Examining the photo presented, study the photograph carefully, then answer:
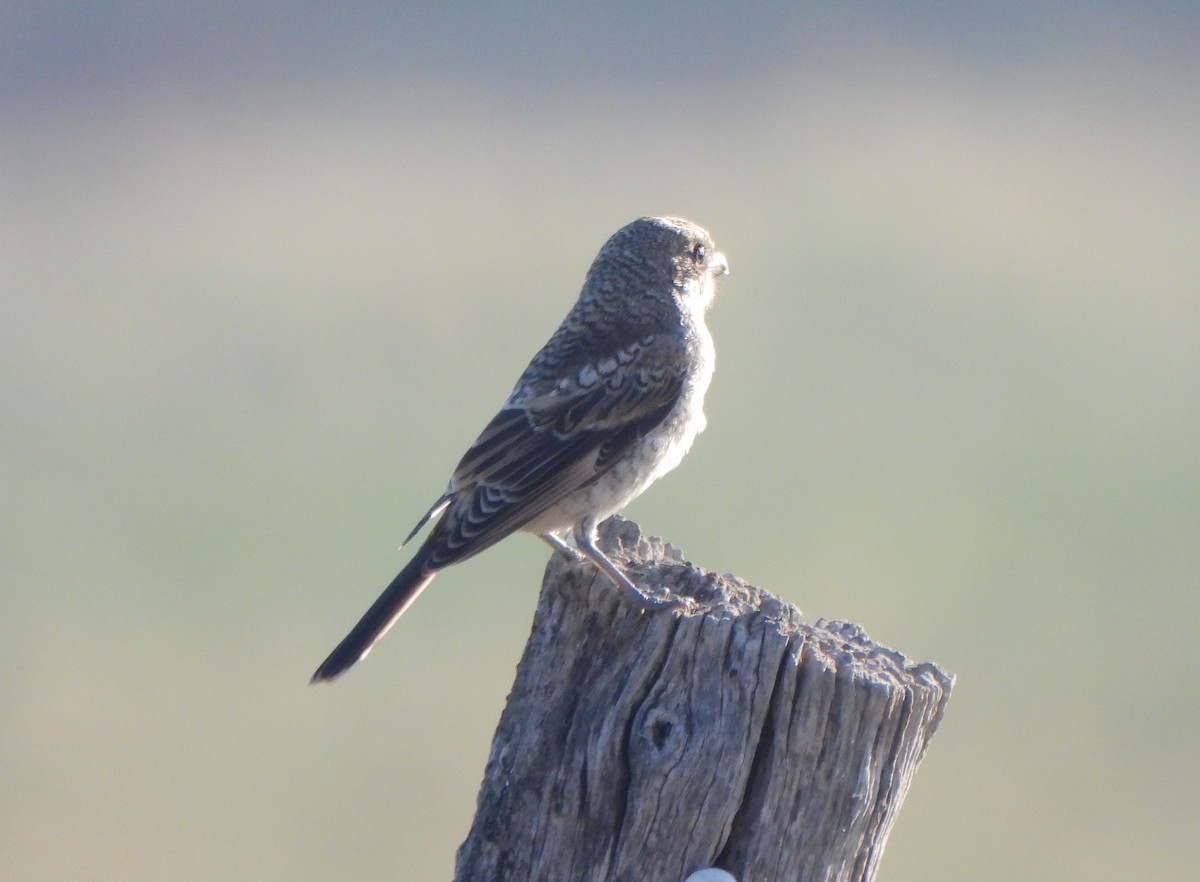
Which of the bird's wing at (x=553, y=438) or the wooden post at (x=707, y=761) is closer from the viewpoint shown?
the wooden post at (x=707, y=761)

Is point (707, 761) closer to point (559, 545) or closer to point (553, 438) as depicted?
point (559, 545)

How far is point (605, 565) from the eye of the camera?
4340mm

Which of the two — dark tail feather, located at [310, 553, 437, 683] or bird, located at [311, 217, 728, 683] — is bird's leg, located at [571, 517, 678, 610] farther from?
dark tail feather, located at [310, 553, 437, 683]

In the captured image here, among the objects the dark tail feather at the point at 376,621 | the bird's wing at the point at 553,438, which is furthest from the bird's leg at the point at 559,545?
the dark tail feather at the point at 376,621

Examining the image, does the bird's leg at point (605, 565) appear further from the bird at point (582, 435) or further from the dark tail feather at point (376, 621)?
the dark tail feather at point (376, 621)

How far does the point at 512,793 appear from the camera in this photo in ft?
11.5

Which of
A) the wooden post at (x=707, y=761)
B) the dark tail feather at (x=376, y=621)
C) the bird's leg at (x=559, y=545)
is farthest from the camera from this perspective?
the dark tail feather at (x=376, y=621)

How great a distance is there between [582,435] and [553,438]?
10 centimetres

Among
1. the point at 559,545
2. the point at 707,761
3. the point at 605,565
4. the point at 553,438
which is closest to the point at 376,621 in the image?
the point at 559,545

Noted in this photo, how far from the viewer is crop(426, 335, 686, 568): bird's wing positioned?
17.0ft

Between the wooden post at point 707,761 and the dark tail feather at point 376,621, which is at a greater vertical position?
the wooden post at point 707,761

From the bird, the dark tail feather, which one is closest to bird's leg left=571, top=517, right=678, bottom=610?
the bird

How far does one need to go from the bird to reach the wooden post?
1080mm

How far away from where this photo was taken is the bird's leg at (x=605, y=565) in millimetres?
3816
